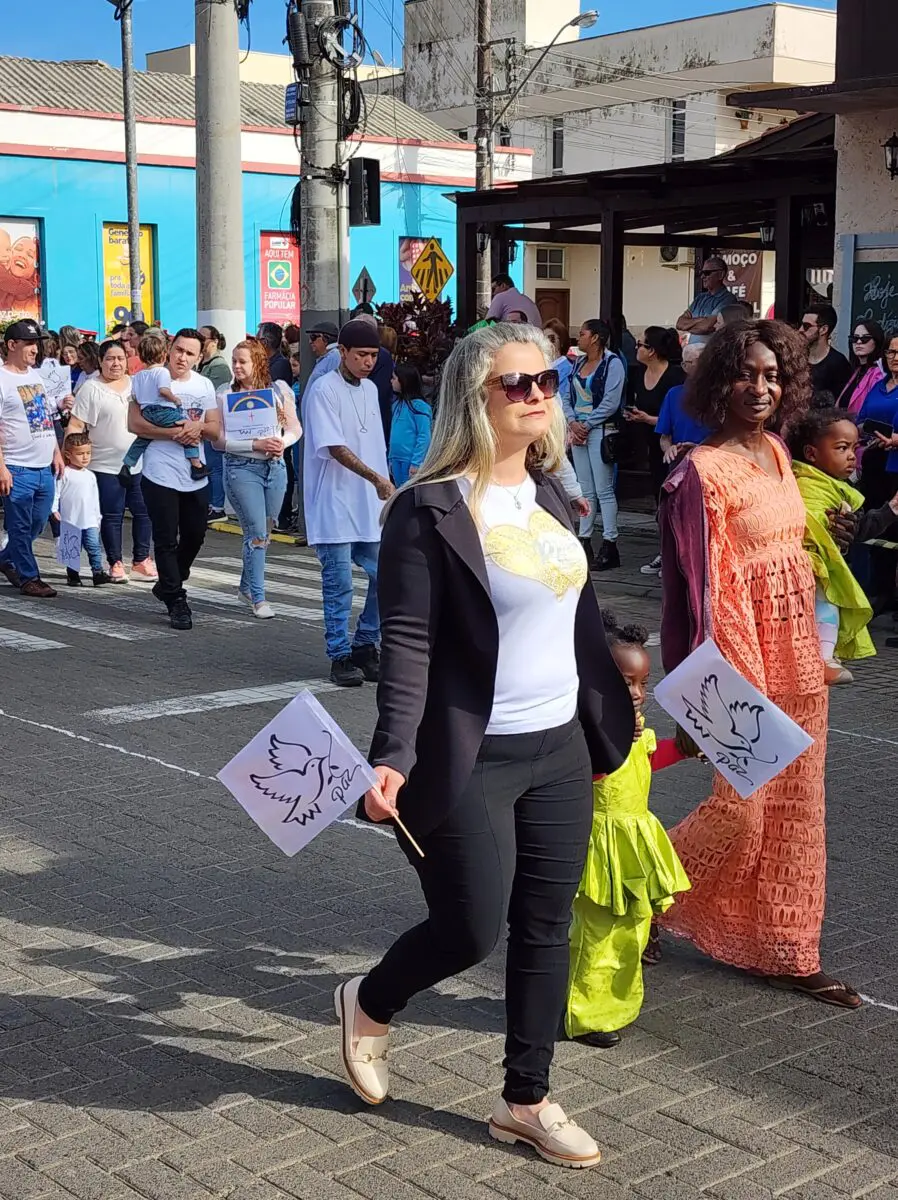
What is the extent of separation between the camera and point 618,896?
4246 millimetres

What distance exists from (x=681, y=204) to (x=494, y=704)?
46.3ft

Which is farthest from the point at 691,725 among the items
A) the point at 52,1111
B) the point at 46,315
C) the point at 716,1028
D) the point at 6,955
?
the point at 46,315

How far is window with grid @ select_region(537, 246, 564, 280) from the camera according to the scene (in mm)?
50688

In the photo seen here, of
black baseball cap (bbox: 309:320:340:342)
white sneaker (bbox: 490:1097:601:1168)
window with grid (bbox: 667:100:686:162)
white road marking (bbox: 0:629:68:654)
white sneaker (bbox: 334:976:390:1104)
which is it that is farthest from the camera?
window with grid (bbox: 667:100:686:162)

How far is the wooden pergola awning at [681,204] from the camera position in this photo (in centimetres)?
1548

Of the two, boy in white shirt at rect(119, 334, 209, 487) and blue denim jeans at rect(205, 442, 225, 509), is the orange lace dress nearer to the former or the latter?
boy in white shirt at rect(119, 334, 209, 487)

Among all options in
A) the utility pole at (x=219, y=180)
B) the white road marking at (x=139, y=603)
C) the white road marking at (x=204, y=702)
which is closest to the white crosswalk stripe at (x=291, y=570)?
the white road marking at (x=139, y=603)

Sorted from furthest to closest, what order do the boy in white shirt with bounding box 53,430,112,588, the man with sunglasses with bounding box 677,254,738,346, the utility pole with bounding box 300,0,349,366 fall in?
1. the utility pole with bounding box 300,0,349,366
2. the man with sunglasses with bounding box 677,254,738,346
3. the boy in white shirt with bounding box 53,430,112,588

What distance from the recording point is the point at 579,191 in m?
18.0

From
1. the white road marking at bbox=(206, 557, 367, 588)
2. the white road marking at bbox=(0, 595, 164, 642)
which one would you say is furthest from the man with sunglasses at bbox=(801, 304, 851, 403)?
the white road marking at bbox=(0, 595, 164, 642)

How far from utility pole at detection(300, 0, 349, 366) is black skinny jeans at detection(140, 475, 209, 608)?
4.21 meters

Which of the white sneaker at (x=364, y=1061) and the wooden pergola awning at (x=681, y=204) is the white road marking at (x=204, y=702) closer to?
the white sneaker at (x=364, y=1061)

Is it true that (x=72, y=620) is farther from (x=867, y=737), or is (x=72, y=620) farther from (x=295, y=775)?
(x=295, y=775)

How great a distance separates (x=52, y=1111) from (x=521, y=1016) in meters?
1.23
